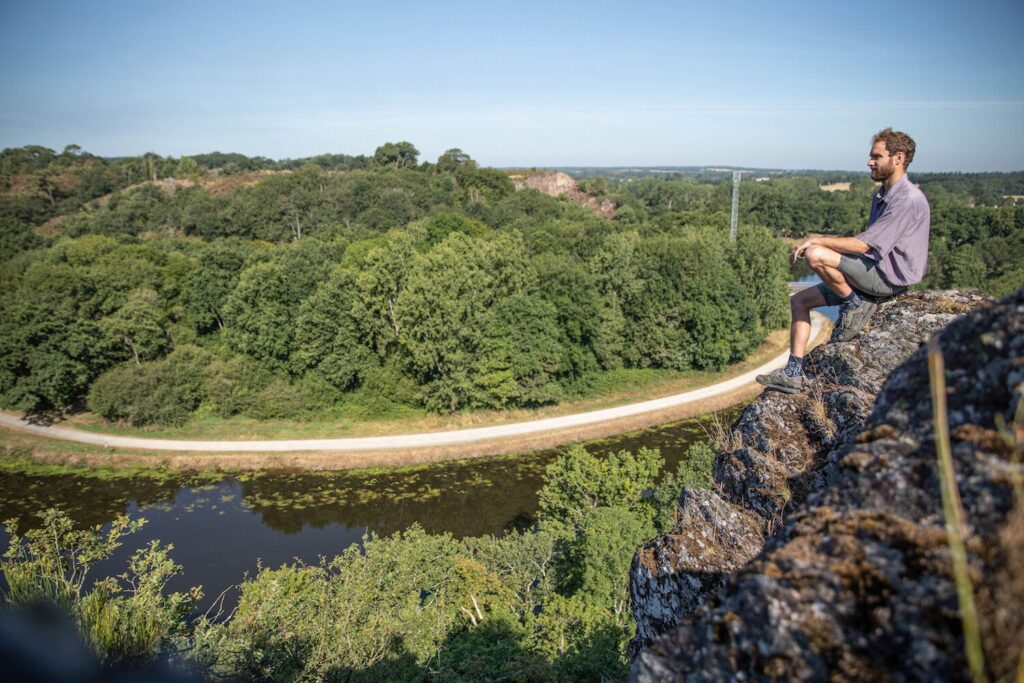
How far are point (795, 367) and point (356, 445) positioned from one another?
84.4 feet

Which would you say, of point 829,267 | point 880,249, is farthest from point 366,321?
point 880,249

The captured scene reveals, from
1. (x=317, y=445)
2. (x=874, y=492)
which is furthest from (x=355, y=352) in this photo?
(x=874, y=492)

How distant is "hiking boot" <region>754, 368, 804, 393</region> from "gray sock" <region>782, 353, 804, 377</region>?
0.16ft

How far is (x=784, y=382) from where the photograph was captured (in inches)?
284

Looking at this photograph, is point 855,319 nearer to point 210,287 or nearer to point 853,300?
point 853,300

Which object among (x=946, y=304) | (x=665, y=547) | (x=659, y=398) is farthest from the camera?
(x=659, y=398)

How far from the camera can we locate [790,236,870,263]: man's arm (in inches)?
252

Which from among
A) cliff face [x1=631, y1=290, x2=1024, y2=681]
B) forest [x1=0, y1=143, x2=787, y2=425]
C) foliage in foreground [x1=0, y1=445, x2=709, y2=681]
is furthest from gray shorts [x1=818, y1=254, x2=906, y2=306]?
forest [x1=0, y1=143, x2=787, y2=425]

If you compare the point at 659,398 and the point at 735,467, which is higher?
the point at 735,467

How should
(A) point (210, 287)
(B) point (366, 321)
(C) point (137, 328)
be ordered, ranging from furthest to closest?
(A) point (210, 287) < (C) point (137, 328) < (B) point (366, 321)

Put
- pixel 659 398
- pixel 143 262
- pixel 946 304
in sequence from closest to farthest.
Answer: pixel 946 304 → pixel 659 398 → pixel 143 262

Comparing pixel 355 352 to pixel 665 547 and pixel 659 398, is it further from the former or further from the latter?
pixel 665 547

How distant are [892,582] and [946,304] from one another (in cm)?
520

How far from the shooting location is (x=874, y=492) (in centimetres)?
341
